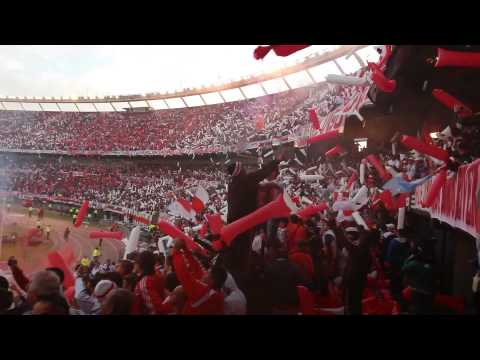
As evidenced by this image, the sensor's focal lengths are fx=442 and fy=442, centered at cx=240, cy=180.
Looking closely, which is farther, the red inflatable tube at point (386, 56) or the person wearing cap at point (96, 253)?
the person wearing cap at point (96, 253)

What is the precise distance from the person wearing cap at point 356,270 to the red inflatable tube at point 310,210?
36 centimetres

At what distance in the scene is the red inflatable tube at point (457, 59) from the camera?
288cm

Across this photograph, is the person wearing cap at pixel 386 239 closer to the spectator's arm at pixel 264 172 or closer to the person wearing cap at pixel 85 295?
the spectator's arm at pixel 264 172

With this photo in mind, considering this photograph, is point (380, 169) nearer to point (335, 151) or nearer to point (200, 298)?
point (335, 151)

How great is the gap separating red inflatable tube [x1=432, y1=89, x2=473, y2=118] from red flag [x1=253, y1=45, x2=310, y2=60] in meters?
1.13

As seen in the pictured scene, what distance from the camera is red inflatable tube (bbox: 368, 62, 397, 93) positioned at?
3383 millimetres

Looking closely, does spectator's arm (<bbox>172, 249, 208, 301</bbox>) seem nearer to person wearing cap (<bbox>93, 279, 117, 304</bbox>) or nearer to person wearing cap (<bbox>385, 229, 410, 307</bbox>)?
person wearing cap (<bbox>93, 279, 117, 304</bbox>)

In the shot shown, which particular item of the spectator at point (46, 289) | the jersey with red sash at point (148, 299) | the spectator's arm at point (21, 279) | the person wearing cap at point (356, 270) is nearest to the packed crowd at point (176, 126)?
the person wearing cap at point (356, 270)

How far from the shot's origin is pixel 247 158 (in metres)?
4.04

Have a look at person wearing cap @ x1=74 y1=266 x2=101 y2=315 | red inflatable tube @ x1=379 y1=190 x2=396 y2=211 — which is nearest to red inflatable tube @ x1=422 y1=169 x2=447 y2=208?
red inflatable tube @ x1=379 y1=190 x2=396 y2=211
